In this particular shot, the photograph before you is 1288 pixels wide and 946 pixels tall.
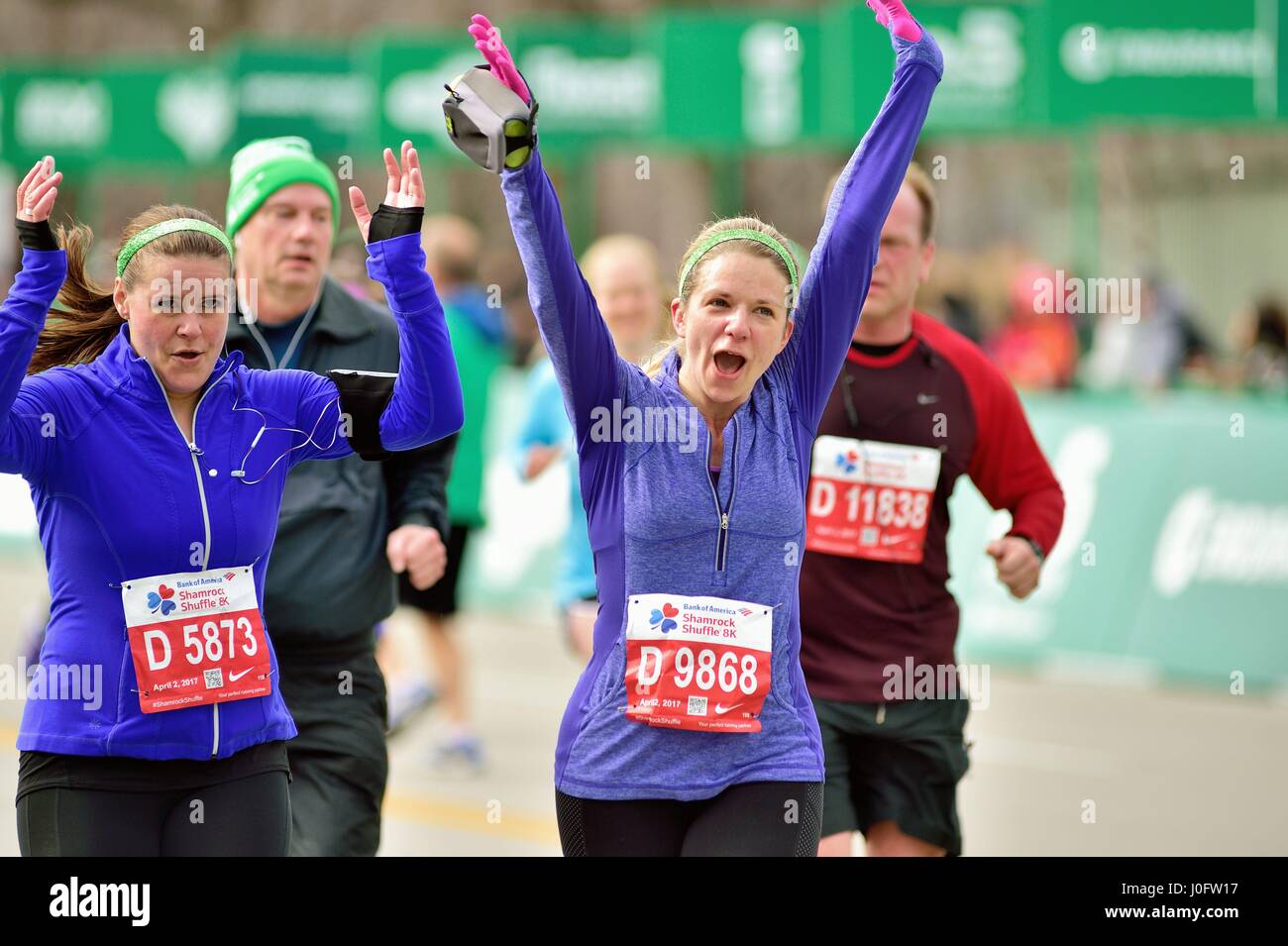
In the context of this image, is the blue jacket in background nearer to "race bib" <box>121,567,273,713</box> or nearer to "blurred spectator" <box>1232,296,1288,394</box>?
"race bib" <box>121,567,273,713</box>

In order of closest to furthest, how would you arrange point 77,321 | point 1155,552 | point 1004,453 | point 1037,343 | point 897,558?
point 77,321 < point 897,558 < point 1004,453 < point 1155,552 < point 1037,343

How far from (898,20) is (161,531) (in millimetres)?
1869

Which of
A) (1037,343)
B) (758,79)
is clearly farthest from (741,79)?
(1037,343)

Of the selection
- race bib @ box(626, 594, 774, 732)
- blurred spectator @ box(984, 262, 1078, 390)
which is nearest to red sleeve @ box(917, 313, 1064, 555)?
race bib @ box(626, 594, 774, 732)

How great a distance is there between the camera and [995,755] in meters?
9.27

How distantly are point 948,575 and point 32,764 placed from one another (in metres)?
2.38

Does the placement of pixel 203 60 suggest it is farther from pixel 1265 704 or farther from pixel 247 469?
pixel 247 469

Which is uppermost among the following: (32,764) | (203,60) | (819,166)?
(203,60)

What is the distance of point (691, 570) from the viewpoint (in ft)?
12.8

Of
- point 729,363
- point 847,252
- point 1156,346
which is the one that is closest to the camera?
point 729,363

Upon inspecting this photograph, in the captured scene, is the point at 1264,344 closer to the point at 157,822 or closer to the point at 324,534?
the point at 324,534

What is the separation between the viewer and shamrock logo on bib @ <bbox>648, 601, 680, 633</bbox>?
153 inches

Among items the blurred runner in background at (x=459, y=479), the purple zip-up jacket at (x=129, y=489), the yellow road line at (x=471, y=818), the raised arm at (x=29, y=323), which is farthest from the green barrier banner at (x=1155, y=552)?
the raised arm at (x=29, y=323)
